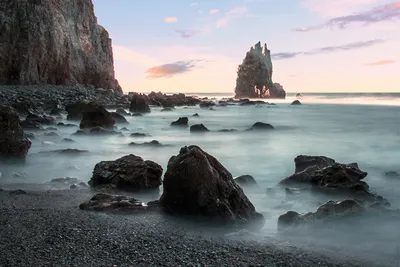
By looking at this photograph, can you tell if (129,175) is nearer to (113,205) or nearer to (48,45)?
(113,205)

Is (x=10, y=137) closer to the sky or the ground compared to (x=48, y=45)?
closer to the ground

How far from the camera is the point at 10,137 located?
26.9ft

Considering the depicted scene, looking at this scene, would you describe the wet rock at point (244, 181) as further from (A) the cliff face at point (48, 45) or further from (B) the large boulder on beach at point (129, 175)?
(A) the cliff face at point (48, 45)

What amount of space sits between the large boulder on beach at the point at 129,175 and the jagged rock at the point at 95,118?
907 centimetres

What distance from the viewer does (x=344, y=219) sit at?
4613 millimetres

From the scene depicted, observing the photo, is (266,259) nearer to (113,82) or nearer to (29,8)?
(29,8)

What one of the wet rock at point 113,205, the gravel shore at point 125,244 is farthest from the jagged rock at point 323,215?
the wet rock at point 113,205

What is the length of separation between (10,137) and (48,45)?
3132 cm

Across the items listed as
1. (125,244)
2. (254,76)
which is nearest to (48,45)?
(125,244)

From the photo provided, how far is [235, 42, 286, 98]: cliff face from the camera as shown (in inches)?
3396

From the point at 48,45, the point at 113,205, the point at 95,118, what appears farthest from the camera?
the point at 48,45

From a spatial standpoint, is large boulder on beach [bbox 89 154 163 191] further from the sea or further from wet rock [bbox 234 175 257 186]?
wet rock [bbox 234 175 257 186]

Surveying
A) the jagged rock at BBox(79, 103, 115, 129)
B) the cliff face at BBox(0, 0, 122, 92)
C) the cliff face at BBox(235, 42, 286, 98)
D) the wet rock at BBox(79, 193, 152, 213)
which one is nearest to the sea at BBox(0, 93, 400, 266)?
the jagged rock at BBox(79, 103, 115, 129)

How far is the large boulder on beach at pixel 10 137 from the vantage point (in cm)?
798
